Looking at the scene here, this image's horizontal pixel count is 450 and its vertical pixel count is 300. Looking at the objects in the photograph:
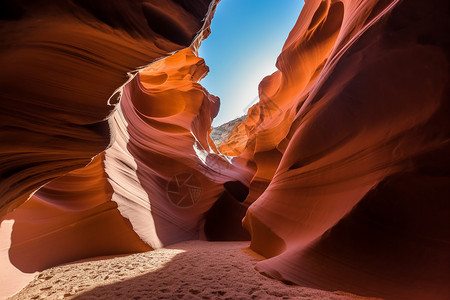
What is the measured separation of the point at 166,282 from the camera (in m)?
2.40

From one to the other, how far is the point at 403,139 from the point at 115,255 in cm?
515

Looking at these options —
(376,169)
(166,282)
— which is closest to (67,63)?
(166,282)

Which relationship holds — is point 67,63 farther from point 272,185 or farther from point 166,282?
point 272,185

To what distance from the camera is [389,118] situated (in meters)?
2.45

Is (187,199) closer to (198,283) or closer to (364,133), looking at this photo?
(198,283)

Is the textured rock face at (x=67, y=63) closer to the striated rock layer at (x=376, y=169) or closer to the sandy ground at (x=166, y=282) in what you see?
the sandy ground at (x=166, y=282)

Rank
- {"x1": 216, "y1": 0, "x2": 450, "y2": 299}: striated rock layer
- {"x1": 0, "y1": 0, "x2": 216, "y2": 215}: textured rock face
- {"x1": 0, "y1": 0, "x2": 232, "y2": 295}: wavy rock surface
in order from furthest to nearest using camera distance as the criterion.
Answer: {"x1": 216, "y1": 0, "x2": 450, "y2": 299}: striated rock layer, {"x1": 0, "y1": 0, "x2": 232, "y2": 295}: wavy rock surface, {"x1": 0, "y1": 0, "x2": 216, "y2": 215}: textured rock face

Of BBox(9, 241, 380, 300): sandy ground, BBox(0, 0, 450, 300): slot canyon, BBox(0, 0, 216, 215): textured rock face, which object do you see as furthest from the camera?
BBox(9, 241, 380, 300): sandy ground

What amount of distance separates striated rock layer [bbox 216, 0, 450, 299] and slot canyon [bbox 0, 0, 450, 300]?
0.05 feet

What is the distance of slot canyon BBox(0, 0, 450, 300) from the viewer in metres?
1.68

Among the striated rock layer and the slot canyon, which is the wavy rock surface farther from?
the striated rock layer

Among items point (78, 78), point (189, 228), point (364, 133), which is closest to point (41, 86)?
point (78, 78)

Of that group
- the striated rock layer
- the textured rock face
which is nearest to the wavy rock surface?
the textured rock face

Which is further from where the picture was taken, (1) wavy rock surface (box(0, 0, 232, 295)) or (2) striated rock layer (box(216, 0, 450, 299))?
(2) striated rock layer (box(216, 0, 450, 299))
